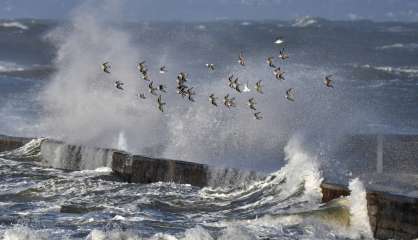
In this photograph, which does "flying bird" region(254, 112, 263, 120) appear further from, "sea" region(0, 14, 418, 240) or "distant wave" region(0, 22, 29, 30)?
"distant wave" region(0, 22, 29, 30)

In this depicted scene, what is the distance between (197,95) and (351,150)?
10.6 m

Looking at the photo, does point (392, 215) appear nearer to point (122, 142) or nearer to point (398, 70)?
point (122, 142)

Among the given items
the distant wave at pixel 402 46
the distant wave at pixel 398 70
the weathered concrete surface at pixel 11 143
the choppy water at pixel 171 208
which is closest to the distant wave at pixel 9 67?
the distant wave at pixel 398 70

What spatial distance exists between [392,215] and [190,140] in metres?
10.3

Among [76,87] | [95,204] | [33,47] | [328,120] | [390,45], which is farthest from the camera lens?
[390,45]

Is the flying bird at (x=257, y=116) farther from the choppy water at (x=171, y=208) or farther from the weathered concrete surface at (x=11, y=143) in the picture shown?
the weathered concrete surface at (x=11, y=143)

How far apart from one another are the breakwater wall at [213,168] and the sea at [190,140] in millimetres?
123

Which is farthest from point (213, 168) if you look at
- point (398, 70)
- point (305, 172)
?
point (398, 70)

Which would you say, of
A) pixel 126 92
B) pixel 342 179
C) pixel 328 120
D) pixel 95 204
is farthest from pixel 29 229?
pixel 126 92

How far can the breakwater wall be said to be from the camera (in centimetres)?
1322

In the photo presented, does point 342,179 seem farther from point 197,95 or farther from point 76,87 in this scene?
point 76,87

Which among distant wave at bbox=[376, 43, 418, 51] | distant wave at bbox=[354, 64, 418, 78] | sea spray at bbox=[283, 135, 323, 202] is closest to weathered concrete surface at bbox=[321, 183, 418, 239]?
sea spray at bbox=[283, 135, 323, 202]

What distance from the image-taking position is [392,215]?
13.3 m

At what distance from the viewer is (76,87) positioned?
101 feet
